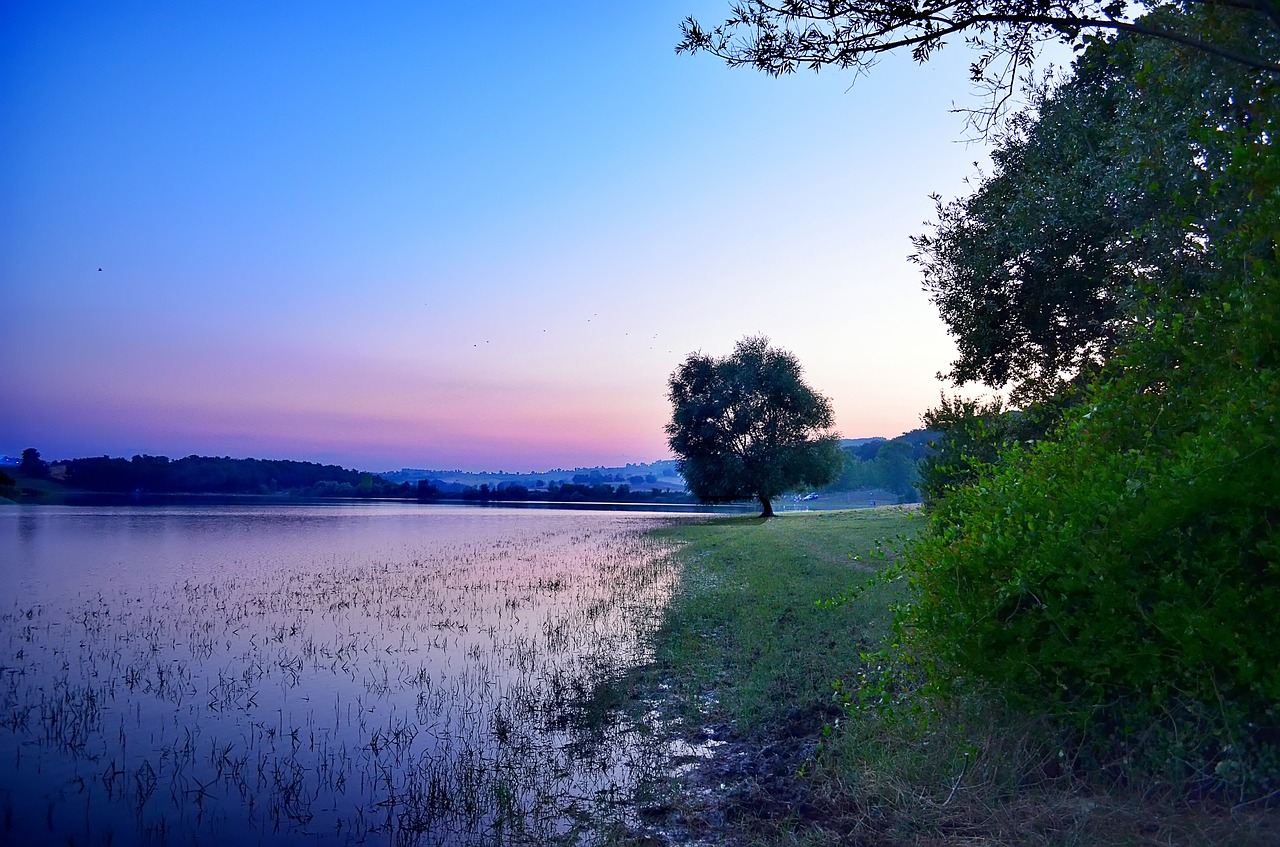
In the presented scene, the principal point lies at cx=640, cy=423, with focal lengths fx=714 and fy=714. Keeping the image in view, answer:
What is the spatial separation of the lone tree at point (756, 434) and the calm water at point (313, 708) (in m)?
42.7

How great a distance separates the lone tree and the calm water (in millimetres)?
42713

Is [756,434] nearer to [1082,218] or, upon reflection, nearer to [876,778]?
[1082,218]

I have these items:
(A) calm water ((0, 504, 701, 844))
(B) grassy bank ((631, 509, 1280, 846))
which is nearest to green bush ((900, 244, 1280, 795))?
(B) grassy bank ((631, 509, 1280, 846))

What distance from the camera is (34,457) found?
12338cm

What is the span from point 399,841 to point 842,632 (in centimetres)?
905

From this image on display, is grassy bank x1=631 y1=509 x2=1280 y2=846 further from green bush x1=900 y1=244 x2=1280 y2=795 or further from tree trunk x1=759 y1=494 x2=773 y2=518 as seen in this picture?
tree trunk x1=759 y1=494 x2=773 y2=518

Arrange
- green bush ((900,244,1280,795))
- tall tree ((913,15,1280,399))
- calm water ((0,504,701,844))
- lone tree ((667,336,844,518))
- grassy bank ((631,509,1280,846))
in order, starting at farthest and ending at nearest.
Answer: lone tree ((667,336,844,518)) < tall tree ((913,15,1280,399)) < calm water ((0,504,701,844)) < grassy bank ((631,509,1280,846)) < green bush ((900,244,1280,795))

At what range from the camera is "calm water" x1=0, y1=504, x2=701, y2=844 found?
7129mm

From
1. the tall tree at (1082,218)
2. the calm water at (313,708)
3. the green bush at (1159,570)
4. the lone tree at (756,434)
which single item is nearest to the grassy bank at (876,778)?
the green bush at (1159,570)

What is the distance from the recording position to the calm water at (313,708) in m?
7.13

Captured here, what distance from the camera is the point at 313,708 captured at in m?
10.8

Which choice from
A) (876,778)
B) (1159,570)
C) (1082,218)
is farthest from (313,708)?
(1082,218)

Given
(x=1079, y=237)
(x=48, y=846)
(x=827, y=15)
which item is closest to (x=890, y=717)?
(x=827, y=15)

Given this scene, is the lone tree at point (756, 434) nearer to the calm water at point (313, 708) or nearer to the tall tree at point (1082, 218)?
the calm water at point (313, 708)
